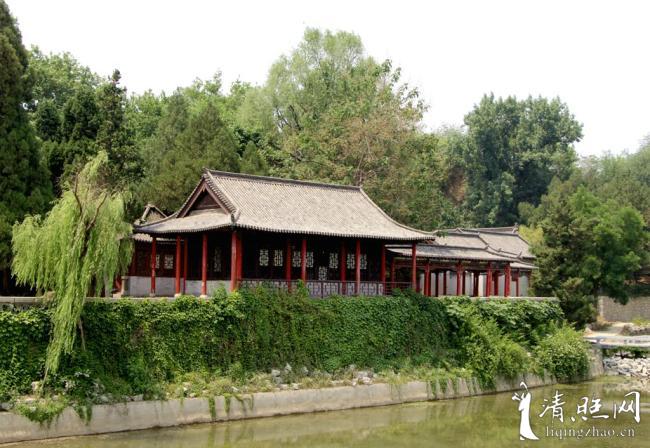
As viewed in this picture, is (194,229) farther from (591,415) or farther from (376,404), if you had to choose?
(591,415)

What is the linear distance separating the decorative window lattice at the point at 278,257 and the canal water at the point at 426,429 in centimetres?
609

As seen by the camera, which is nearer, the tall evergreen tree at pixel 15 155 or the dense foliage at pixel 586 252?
the tall evergreen tree at pixel 15 155

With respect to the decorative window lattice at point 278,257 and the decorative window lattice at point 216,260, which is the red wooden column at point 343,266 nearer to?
the decorative window lattice at point 278,257

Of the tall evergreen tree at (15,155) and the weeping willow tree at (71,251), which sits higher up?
the tall evergreen tree at (15,155)

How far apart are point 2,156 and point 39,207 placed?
6.01 ft

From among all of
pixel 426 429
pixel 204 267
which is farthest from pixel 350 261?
pixel 426 429

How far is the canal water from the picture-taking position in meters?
19.8

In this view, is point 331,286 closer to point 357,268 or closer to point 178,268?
point 357,268

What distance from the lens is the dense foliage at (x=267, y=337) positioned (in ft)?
65.3

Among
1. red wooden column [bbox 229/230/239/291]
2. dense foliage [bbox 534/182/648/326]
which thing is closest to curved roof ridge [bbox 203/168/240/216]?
red wooden column [bbox 229/230/239/291]

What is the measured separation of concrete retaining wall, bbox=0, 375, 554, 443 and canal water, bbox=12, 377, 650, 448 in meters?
0.29

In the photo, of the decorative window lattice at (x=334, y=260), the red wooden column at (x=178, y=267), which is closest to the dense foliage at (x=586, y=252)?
the decorative window lattice at (x=334, y=260)

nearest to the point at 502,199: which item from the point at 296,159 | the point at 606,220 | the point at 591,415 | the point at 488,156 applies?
the point at 488,156

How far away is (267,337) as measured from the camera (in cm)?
2405
